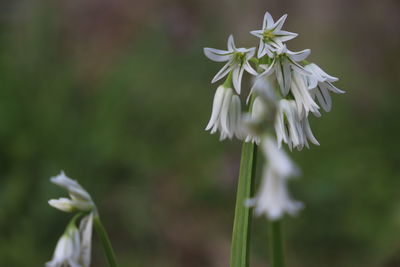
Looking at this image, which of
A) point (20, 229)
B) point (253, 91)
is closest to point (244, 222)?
point (253, 91)

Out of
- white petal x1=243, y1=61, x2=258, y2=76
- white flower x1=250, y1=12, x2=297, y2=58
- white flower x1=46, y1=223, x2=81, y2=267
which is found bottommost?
white flower x1=46, y1=223, x2=81, y2=267

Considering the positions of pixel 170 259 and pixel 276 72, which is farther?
pixel 170 259

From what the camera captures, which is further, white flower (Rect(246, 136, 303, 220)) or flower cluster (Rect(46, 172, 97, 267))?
flower cluster (Rect(46, 172, 97, 267))

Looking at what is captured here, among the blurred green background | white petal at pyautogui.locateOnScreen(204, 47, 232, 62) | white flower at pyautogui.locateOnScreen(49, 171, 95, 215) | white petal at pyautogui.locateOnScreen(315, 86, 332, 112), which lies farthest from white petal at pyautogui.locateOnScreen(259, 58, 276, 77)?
the blurred green background

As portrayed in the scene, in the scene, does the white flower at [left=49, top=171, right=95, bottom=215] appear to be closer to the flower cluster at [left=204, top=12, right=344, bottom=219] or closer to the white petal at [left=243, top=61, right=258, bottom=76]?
the flower cluster at [left=204, top=12, right=344, bottom=219]

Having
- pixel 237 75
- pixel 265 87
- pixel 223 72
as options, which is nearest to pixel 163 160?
pixel 223 72

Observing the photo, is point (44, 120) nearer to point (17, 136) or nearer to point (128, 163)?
point (17, 136)
